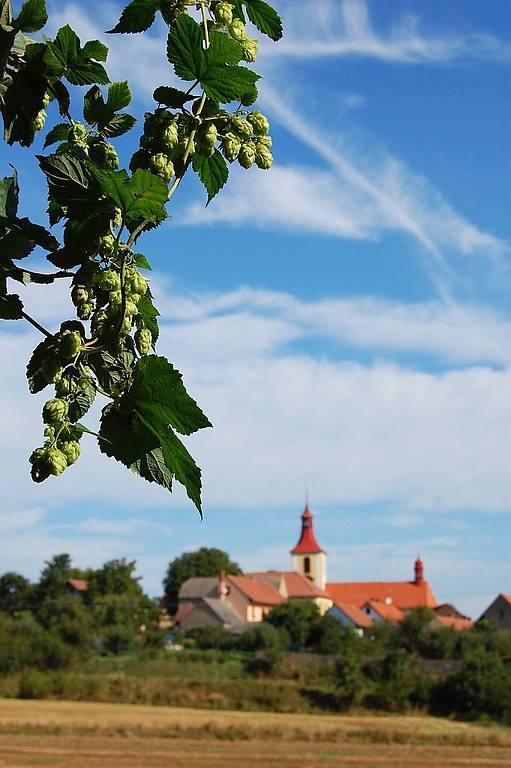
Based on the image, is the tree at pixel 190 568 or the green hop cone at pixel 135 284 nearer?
the green hop cone at pixel 135 284

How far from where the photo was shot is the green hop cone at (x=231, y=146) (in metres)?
0.98

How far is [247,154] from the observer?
3.22 ft

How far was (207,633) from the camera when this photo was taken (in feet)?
155

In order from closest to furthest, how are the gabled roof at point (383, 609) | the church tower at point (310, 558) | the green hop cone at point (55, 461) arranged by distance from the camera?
1. the green hop cone at point (55, 461)
2. the gabled roof at point (383, 609)
3. the church tower at point (310, 558)

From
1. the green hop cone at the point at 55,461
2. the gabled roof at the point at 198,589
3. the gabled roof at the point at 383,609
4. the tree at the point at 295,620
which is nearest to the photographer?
the green hop cone at the point at 55,461

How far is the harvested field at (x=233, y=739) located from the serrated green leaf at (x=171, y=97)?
747 inches

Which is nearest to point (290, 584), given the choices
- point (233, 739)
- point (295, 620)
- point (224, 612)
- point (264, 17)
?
point (224, 612)

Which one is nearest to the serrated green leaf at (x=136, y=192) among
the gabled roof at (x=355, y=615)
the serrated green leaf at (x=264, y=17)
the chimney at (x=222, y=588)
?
the serrated green leaf at (x=264, y=17)

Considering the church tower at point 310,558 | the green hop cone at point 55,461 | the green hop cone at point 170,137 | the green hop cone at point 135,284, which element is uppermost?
the church tower at point 310,558

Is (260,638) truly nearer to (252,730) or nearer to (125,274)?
(252,730)

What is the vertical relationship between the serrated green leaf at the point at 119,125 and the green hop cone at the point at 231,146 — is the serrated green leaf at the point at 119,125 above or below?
above

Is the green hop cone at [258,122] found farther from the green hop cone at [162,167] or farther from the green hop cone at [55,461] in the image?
the green hop cone at [55,461]

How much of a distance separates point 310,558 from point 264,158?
2903 inches

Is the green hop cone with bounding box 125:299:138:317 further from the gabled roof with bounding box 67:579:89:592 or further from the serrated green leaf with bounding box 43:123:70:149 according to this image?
the gabled roof with bounding box 67:579:89:592
